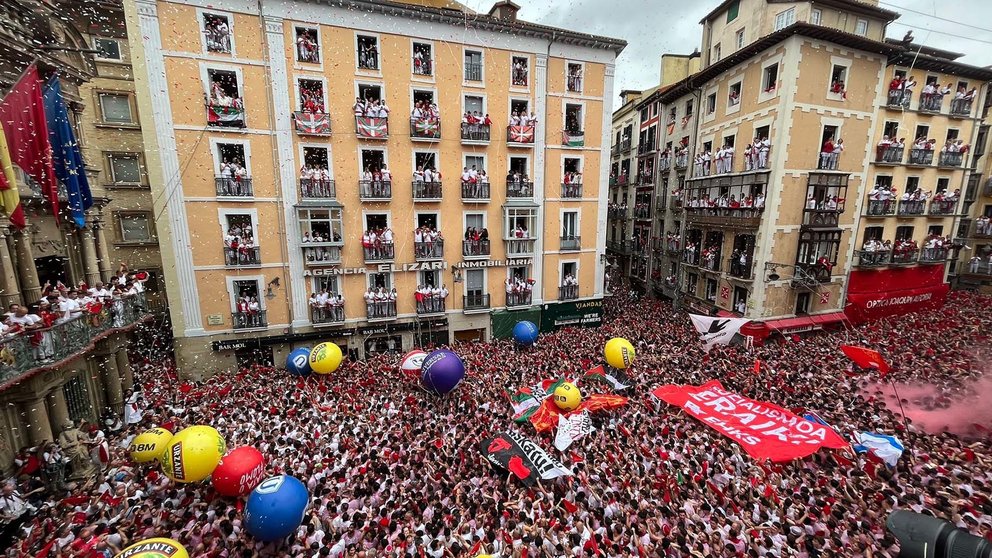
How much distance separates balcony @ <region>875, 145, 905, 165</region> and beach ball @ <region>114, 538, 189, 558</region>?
106 feet

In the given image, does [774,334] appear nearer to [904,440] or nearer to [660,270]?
[660,270]

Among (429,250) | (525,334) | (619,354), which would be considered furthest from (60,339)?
(619,354)

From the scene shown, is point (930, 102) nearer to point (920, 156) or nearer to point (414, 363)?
point (920, 156)

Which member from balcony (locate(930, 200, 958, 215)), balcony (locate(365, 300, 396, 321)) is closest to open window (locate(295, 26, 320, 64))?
balcony (locate(365, 300, 396, 321))

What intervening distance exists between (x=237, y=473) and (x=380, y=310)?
37.3 ft

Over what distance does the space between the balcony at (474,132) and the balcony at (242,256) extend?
10.9m

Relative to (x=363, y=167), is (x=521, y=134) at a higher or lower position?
higher

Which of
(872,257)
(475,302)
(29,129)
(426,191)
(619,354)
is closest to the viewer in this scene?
(29,129)

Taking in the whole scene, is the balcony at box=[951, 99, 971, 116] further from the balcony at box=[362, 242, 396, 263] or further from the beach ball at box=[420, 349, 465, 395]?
the balcony at box=[362, 242, 396, 263]

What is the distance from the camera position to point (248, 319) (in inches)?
722

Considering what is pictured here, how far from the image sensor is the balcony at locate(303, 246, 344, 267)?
18578 mm

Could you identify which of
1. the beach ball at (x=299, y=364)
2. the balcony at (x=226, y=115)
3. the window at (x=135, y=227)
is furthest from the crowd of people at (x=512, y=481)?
the window at (x=135, y=227)

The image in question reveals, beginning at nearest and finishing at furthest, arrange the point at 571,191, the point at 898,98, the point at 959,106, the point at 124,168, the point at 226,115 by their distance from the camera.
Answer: the point at 226,115 → the point at 898,98 → the point at 124,168 → the point at 571,191 → the point at 959,106

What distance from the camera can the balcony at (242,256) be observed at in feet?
58.0
